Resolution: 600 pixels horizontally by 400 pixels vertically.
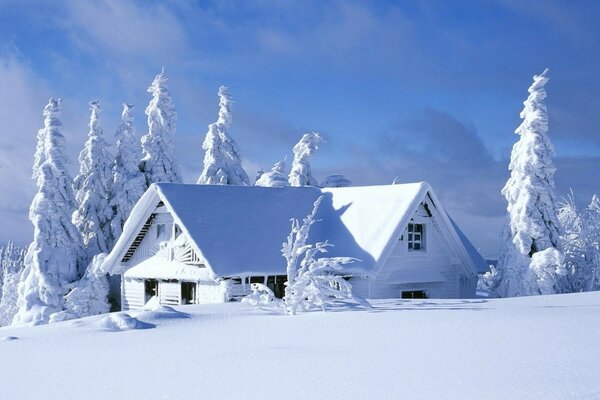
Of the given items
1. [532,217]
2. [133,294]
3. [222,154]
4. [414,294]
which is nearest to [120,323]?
[133,294]

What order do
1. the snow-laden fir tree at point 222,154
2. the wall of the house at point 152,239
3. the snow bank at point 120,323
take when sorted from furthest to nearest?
the snow-laden fir tree at point 222,154 < the wall of the house at point 152,239 < the snow bank at point 120,323

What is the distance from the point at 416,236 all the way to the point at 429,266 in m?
1.33

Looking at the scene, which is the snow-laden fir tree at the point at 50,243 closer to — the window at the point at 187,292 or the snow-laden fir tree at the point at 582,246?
the window at the point at 187,292

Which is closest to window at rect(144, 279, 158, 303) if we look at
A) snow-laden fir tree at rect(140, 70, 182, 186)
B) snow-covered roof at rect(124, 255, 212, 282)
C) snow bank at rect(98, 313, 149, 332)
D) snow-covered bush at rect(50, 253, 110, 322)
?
snow-covered roof at rect(124, 255, 212, 282)

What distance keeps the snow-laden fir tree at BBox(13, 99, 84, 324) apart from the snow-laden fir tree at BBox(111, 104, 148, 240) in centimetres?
337

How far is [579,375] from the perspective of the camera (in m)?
10.2

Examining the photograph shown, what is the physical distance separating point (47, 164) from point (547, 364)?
101 feet

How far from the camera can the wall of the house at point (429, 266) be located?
27.6 meters

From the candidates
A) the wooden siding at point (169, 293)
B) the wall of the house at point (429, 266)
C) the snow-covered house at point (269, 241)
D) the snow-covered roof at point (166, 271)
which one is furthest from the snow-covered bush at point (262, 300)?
the wooden siding at point (169, 293)

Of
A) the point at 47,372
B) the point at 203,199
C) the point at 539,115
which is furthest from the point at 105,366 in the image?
the point at 539,115

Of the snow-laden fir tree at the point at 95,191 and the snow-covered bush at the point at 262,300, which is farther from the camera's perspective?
the snow-laden fir tree at the point at 95,191

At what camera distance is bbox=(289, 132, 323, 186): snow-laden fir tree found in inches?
1829

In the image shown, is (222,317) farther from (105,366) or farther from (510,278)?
(510,278)

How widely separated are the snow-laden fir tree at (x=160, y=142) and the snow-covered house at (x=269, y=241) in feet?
40.0
